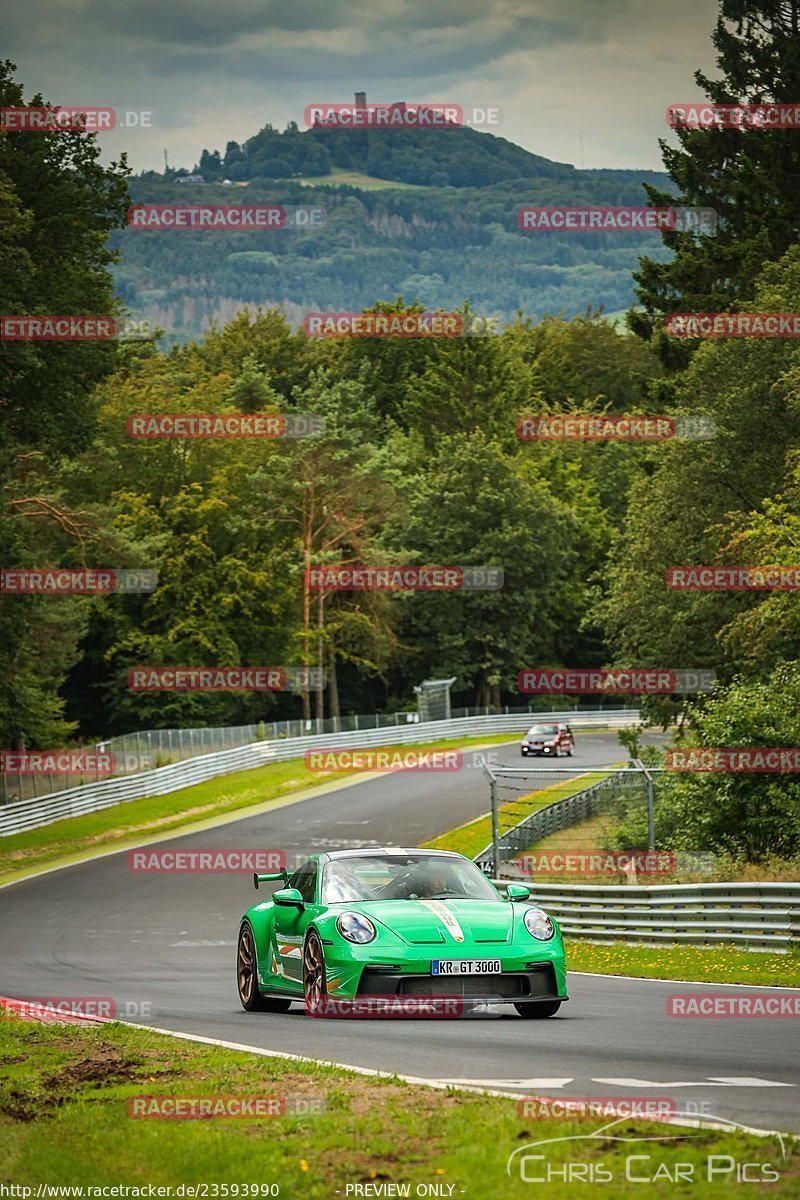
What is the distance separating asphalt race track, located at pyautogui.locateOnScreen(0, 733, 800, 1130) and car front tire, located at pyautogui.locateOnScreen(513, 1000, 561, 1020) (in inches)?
8.1

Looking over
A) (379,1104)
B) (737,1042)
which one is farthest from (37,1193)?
(737,1042)

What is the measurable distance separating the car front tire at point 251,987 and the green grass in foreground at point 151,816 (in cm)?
2679

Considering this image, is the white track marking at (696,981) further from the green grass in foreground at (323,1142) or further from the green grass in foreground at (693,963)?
the green grass in foreground at (323,1142)

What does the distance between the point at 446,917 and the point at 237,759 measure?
53.2 metres

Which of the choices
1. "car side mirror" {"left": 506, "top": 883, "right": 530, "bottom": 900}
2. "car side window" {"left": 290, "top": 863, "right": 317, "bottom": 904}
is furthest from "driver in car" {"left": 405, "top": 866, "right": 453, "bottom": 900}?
"car side window" {"left": 290, "top": 863, "right": 317, "bottom": 904}

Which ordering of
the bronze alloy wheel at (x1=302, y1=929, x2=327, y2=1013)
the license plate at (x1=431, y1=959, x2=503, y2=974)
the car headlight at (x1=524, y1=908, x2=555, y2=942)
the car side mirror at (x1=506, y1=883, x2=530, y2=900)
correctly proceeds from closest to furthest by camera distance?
the license plate at (x1=431, y1=959, x2=503, y2=974) < the car headlight at (x1=524, y1=908, x2=555, y2=942) < the bronze alloy wheel at (x1=302, y1=929, x2=327, y2=1013) < the car side mirror at (x1=506, y1=883, x2=530, y2=900)

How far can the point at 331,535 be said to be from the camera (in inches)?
3401

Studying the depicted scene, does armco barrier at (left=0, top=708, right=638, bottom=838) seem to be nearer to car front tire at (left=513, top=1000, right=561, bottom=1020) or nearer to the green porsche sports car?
the green porsche sports car

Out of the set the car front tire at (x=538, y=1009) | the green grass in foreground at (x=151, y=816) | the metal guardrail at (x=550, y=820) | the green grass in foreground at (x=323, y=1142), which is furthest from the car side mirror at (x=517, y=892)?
the green grass in foreground at (x=151, y=816)

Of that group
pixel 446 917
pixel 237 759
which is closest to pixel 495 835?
pixel 446 917

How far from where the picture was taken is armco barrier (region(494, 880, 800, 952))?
20.7 m

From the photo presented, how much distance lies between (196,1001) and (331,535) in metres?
69.8

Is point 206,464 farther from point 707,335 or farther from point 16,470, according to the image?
point 707,335

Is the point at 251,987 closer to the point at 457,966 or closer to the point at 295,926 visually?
the point at 295,926
